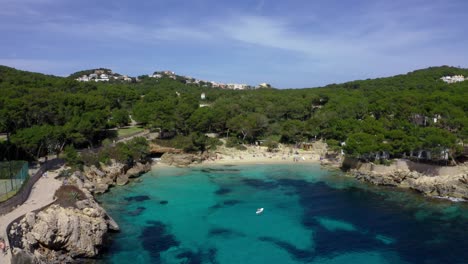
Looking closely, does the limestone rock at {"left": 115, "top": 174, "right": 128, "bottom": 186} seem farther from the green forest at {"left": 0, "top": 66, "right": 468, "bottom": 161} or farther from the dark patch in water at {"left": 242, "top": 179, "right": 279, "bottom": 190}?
the dark patch in water at {"left": 242, "top": 179, "right": 279, "bottom": 190}

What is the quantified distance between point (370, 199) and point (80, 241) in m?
25.4

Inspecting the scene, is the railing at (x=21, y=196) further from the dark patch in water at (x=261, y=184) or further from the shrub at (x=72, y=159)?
the dark patch in water at (x=261, y=184)

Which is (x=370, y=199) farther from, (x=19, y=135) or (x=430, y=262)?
(x=19, y=135)

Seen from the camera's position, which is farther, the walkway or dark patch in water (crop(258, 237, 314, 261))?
dark patch in water (crop(258, 237, 314, 261))

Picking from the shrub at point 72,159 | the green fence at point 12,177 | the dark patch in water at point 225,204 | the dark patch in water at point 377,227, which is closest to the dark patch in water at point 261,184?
the dark patch in water at point 377,227

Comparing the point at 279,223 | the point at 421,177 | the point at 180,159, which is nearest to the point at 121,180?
the point at 180,159

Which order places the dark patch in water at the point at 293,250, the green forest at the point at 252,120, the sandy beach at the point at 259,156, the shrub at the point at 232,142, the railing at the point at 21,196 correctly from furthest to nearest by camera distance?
the shrub at the point at 232,142
the sandy beach at the point at 259,156
the green forest at the point at 252,120
the railing at the point at 21,196
the dark patch in water at the point at 293,250

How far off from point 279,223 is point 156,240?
9.70 meters

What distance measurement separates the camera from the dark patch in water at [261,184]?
39.1 meters

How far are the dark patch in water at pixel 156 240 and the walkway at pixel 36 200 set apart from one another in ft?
23.6

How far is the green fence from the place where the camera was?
2542 cm

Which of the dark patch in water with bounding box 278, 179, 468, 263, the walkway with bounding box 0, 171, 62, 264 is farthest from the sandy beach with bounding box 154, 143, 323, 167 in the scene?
the walkway with bounding box 0, 171, 62, 264

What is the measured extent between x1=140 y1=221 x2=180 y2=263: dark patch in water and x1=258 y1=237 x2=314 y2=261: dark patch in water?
6.39 meters

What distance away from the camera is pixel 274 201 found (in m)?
34.3
